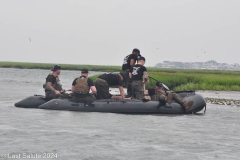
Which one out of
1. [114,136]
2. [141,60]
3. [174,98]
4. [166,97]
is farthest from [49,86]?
[114,136]

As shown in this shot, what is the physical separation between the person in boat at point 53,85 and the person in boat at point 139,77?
2.64m

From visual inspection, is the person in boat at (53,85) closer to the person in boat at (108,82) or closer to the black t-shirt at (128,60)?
the person in boat at (108,82)

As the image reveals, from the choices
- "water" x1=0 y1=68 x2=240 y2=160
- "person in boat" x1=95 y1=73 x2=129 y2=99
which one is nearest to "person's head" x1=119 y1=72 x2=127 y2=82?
"person in boat" x1=95 y1=73 x2=129 y2=99

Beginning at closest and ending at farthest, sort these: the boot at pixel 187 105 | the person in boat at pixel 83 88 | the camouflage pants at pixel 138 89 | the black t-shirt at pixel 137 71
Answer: the person in boat at pixel 83 88
the black t-shirt at pixel 137 71
the camouflage pants at pixel 138 89
the boot at pixel 187 105

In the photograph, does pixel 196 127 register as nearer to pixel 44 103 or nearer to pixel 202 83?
pixel 44 103

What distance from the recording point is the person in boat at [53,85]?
19803 millimetres

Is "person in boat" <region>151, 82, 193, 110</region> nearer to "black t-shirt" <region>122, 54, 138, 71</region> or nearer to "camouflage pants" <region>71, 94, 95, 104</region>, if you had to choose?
"black t-shirt" <region>122, 54, 138, 71</region>

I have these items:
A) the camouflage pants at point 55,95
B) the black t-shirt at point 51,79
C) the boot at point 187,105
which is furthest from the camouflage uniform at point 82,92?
the boot at point 187,105

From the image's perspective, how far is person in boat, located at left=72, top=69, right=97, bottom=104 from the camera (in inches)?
764

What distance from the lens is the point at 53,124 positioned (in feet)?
53.5

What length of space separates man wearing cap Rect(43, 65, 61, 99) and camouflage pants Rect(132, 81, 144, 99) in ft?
8.82

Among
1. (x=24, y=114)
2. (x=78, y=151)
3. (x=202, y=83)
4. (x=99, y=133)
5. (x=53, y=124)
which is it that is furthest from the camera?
(x=202, y=83)

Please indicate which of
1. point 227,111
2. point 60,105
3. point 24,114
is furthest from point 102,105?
point 227,111

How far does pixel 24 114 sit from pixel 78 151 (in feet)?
21.8
